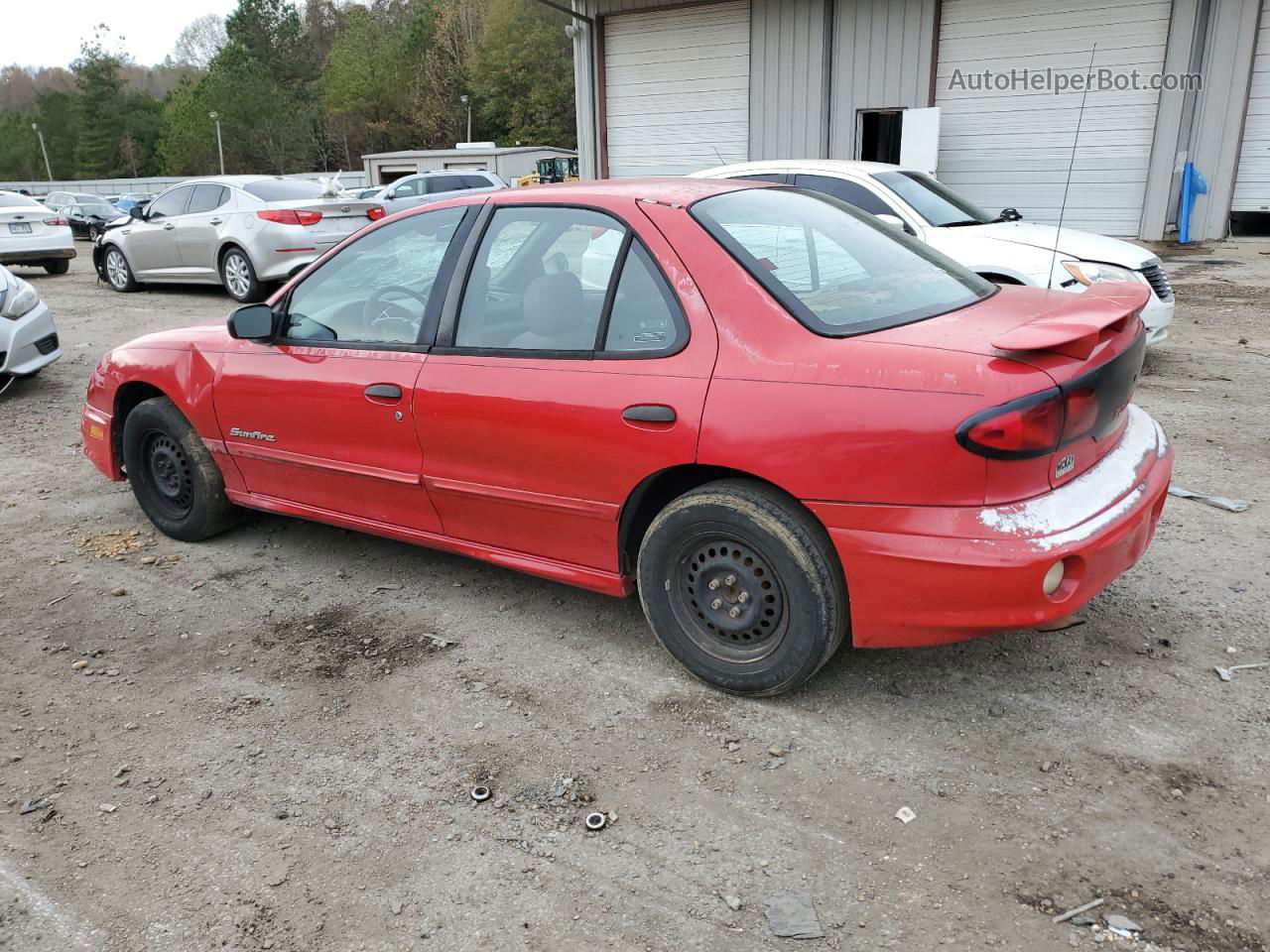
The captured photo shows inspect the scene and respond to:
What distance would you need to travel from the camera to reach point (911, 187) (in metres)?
8.09

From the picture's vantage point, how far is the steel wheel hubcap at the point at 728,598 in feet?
10.2

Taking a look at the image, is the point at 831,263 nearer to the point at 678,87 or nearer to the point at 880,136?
the point at 880,136

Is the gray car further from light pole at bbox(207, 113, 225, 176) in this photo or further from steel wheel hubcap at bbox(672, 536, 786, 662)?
light pole at bbox(207, 113, 225, 176)

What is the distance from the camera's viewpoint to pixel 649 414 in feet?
10.3

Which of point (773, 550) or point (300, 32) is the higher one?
point (300, 32)

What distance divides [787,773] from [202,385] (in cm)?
311

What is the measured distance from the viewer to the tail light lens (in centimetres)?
266

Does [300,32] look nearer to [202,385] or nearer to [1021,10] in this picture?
[1021,10]

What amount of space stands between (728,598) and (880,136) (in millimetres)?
17875

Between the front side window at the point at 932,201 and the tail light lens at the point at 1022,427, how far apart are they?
531 cm

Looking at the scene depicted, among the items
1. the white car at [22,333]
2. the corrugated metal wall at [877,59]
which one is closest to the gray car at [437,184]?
the corrugated metal wall at [877,59]

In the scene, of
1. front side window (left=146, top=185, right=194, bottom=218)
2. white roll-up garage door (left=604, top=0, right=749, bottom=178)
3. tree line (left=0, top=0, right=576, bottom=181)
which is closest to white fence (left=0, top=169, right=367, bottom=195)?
tree line (left=0, top=0, right=576, bottom=181)

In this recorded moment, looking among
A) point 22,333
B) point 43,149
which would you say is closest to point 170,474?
point 22,333

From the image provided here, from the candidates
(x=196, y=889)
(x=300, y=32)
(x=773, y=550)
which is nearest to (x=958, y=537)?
(x=773, y=550)
